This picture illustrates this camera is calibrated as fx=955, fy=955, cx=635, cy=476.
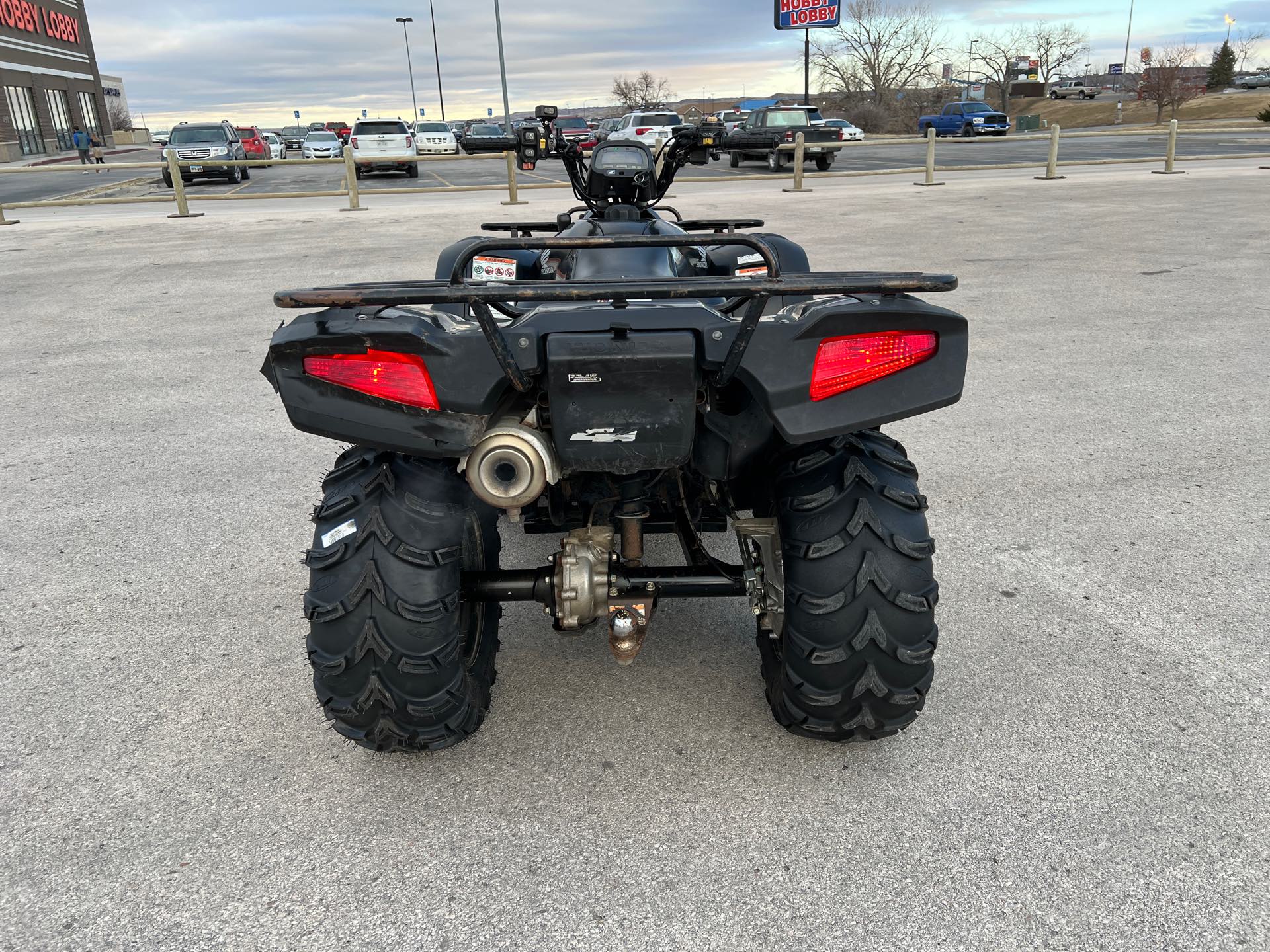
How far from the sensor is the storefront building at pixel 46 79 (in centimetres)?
4769

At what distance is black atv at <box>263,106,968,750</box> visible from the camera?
203 centimetres

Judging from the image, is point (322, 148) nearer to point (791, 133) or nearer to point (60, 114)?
point (791, 133)

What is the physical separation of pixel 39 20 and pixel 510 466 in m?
64.3

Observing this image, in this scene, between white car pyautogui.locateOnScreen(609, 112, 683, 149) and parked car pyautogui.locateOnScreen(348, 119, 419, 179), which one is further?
white car pyautogui.locateOnScreen(609, 112, 683, 149)

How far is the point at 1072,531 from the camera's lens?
3881 millimetres

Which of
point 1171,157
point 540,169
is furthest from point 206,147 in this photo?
point 1171,157

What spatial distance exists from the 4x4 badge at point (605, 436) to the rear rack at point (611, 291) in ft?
0.53

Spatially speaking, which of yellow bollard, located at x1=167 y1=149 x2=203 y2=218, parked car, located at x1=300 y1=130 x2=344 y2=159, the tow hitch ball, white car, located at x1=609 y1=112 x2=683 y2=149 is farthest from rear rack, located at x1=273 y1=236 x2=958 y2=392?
parked car, located at x1=300 y1=130 x2=344 y2=159

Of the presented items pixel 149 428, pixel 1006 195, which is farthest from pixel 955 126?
pixel 149 428

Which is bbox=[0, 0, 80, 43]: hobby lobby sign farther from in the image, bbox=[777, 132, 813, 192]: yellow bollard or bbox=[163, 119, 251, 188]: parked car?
bbox=[777, 132, 813, 192]: yellow bollard

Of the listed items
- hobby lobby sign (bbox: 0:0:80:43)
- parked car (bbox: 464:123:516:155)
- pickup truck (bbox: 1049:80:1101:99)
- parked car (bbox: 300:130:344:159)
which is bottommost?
parked car (bbox: 464:123:516:155)

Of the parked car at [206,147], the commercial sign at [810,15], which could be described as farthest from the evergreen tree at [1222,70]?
the parked car at [206,147]

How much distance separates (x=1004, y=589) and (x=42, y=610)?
11.3ft

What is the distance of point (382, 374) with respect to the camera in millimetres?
2096
